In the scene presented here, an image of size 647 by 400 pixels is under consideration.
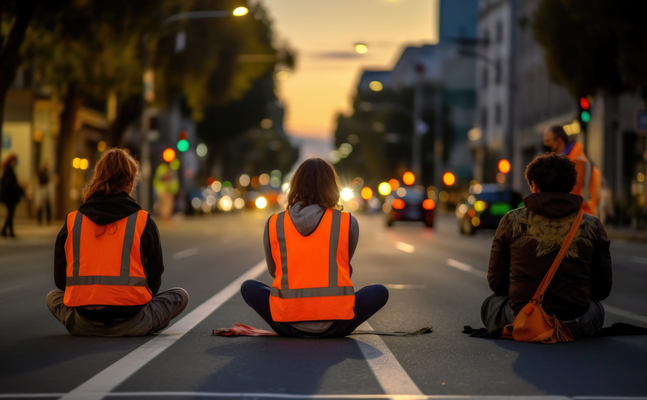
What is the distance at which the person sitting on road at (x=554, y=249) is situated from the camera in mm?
6828

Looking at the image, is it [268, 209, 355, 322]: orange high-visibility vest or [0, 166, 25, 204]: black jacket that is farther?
[0, 166, 25, 204]: black jacket

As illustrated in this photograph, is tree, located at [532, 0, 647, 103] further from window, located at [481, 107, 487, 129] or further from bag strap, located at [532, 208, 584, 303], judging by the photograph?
window, located at [481, 107, 487, 129]

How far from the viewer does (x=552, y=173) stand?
6844mm

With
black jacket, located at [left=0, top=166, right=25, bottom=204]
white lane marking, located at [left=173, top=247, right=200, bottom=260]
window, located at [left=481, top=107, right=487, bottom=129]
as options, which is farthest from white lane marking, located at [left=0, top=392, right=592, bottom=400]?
window, located at [left=481, top=107, right=487, bottom=129]

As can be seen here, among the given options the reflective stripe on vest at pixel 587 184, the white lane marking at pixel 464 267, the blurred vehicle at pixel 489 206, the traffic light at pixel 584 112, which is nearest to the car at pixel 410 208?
the blurred vehicle at pixel 489 206

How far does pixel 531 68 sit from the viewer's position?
5197 cm

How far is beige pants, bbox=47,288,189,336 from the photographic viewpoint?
6984 mm

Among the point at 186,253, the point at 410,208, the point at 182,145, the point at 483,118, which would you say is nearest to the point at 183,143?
the point at 182,145

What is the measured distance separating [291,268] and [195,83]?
31.4 meters

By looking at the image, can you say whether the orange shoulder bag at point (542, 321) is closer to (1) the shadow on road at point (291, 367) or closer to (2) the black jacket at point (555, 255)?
(2) the black jacket at point (555, 255)

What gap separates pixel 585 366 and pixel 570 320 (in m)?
1.05

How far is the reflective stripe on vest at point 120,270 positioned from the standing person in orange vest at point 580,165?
17.9 feet

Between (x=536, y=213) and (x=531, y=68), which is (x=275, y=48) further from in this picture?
(x=536, y=213)

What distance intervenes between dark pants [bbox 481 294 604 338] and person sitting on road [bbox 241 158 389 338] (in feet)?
3.84
